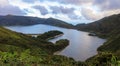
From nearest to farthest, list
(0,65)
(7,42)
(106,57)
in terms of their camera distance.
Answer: (0,65)
(106,57)
(7,42)

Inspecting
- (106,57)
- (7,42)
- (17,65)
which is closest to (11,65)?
(17,65)

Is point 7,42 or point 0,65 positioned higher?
point 0,65

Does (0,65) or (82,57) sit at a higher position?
(0,65)

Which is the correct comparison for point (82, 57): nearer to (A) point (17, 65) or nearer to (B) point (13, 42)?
(B) point (13, 42)

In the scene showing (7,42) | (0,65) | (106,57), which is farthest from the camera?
(7,42)

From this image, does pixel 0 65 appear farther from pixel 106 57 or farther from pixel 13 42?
pixel 13 42

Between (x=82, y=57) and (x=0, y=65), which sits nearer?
(x=0, y=65)

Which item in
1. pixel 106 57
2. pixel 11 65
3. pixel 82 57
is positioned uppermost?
pixel 11 65

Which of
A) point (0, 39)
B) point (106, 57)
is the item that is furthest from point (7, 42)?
point (106, 57)

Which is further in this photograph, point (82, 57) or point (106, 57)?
point (82, 57)
